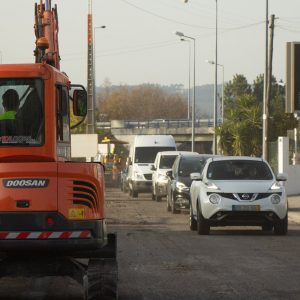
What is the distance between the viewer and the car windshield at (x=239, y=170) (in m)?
22.3

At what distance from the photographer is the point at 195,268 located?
14922 millimetres

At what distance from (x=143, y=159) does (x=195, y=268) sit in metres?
29.1

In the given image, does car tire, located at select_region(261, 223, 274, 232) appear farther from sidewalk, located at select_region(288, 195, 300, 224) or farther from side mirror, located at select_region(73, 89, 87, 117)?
side mirror, located at select_region(73, 89, 87, 117)

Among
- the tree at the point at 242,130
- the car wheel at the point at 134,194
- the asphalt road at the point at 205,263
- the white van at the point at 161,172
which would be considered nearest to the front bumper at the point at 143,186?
the car wheel at the point at 134,194

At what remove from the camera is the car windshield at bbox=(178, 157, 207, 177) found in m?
30.9

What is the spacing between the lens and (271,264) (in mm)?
15555

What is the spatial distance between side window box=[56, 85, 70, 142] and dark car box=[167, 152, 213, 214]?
17.7 m

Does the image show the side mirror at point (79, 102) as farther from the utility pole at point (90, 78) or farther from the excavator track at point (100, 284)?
the utility pole at point (90, 78)

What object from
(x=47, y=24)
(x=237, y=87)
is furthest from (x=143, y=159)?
(x=237, y=87)

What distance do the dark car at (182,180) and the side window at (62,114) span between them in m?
17.7

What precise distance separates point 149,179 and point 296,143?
6324mm

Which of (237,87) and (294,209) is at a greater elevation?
(237,87)

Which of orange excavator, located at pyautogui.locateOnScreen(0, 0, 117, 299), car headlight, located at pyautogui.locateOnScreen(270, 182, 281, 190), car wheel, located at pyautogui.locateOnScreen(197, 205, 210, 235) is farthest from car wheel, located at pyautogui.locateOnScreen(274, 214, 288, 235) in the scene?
orange excavator, located at pyautogui.locateOnScreen(0, 0, 117, 299)

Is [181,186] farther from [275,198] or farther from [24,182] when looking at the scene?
[24,182]
